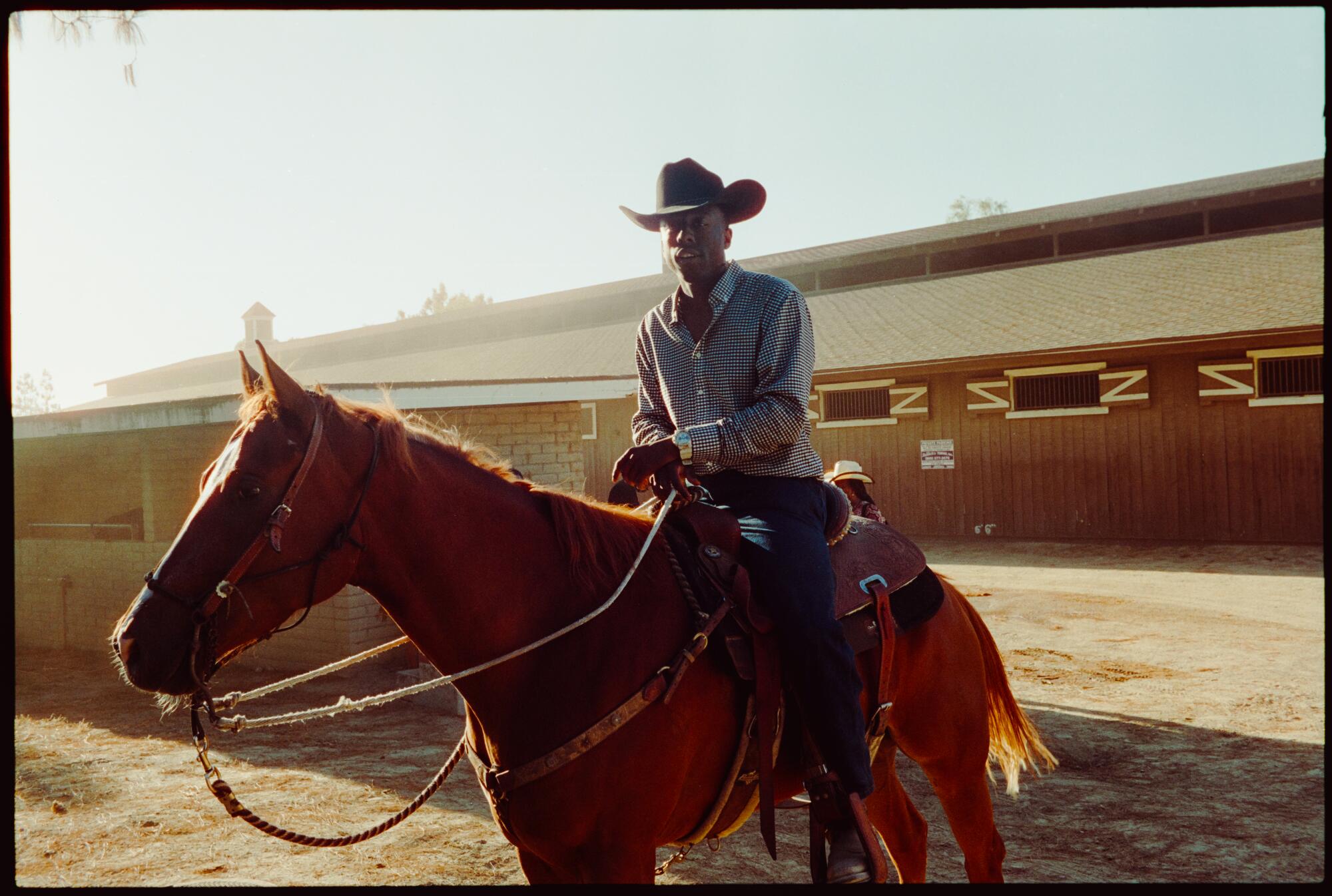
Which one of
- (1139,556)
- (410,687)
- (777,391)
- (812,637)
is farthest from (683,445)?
(1139,556)

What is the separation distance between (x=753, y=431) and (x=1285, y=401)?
50.8 feet

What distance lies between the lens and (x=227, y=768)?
22.0 feet

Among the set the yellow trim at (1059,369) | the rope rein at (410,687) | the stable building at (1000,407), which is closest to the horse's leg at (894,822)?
the rope rein at (410,687)

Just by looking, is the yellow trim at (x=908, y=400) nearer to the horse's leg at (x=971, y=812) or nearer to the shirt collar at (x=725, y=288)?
the horse's leg at (x=971, y=812)

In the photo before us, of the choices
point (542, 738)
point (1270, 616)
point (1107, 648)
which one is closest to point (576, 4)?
point (542, 738)

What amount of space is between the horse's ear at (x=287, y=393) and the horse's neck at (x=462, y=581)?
0.86 ft

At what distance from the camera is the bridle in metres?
2.10

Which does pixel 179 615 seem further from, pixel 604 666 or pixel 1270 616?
pixel 1270 616

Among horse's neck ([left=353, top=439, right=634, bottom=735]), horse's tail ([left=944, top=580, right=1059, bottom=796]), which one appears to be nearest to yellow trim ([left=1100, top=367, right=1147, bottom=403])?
horse's tail ([left=944, top=580, right=1059, bottom=796])

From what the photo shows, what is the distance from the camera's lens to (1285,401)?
49.0 ft

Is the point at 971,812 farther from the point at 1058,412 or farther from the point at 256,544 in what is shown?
the point at 1058,412

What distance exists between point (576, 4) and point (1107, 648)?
9.22 m

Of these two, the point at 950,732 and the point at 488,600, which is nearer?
the point at 488,600

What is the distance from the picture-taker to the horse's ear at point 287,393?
2.23 m
